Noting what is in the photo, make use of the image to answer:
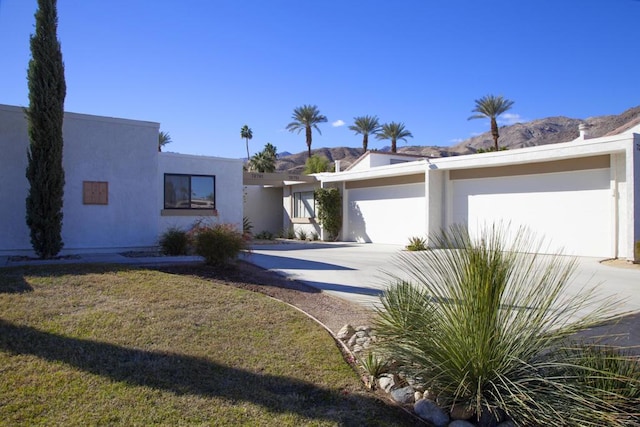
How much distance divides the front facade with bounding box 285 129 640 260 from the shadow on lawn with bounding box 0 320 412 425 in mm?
7763

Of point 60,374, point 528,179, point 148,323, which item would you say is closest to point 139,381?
point 60,374

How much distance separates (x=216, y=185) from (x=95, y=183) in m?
4.79

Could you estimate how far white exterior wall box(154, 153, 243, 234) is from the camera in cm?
1530

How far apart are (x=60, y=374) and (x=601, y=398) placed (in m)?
4.59

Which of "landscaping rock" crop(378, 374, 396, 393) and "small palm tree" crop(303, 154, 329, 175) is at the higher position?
"small palm tree" crop(303, 154, 329, 175)

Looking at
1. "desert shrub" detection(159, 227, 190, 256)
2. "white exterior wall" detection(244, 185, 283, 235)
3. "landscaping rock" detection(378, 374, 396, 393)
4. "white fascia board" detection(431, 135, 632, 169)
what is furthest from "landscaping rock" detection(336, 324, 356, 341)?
"white exterior wall" detection(244, 185, 283, 235)

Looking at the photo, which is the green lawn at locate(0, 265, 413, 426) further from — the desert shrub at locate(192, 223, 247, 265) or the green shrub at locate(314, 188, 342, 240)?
the green shrub at locate(314, 188, 342, 240)

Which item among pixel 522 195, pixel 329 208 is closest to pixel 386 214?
pixel 329 208

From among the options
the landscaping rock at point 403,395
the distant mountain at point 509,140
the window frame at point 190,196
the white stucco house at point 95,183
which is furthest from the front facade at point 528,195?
the distant mountain at point 509,140

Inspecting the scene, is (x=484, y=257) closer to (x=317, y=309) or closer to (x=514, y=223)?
(x=317, y=309)

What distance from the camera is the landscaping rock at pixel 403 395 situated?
4.09 m

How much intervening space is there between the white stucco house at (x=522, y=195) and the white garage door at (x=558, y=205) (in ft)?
0.10

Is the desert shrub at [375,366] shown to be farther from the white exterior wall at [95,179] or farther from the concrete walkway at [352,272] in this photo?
the white exterior wall at [95,179]

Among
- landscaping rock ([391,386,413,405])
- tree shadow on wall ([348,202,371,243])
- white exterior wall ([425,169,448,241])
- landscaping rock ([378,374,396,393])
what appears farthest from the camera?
tree shadow on wall ([348,202,371,243])
